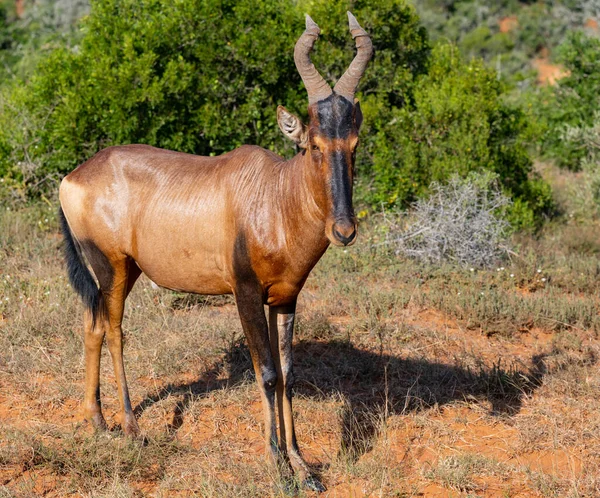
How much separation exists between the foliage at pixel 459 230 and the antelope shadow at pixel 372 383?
7.62 ft

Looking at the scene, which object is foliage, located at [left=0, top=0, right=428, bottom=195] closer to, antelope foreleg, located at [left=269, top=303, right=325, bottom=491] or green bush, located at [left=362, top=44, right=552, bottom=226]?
green bush, located at [left=362, top=44, right=552, bottom=226]

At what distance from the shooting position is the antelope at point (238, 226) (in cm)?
484

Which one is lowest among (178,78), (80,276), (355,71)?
(80,276)

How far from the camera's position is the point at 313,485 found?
208 inches

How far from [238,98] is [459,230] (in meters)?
3.75

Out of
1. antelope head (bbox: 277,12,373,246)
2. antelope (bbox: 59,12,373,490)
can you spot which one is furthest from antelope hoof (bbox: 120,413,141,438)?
antelope head (bbox: 277,12,373,246)

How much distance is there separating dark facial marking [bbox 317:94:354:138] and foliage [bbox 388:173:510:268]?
4981mm

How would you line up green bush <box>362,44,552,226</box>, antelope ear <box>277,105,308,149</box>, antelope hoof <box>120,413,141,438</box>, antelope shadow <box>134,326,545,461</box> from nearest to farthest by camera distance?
antelope ear <box>277,105,308,149</box> < antelope hoof <box>120,413,141,438</box> < antelope shadow <box>134,326,545,461</box> < green bush <box>362,44,552,226</box>

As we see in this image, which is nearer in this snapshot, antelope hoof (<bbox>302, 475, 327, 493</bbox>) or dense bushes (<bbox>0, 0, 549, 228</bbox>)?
antelope hoof (<bbox>302, 475, 327, 493</bbox>)

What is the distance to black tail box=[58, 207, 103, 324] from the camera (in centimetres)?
623

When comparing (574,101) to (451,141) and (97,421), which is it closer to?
(451,141)

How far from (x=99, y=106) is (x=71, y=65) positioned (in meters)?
0.81

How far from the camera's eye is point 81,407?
6.42 metres

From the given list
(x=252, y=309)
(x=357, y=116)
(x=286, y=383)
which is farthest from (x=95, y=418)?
(x=357, y=116)
